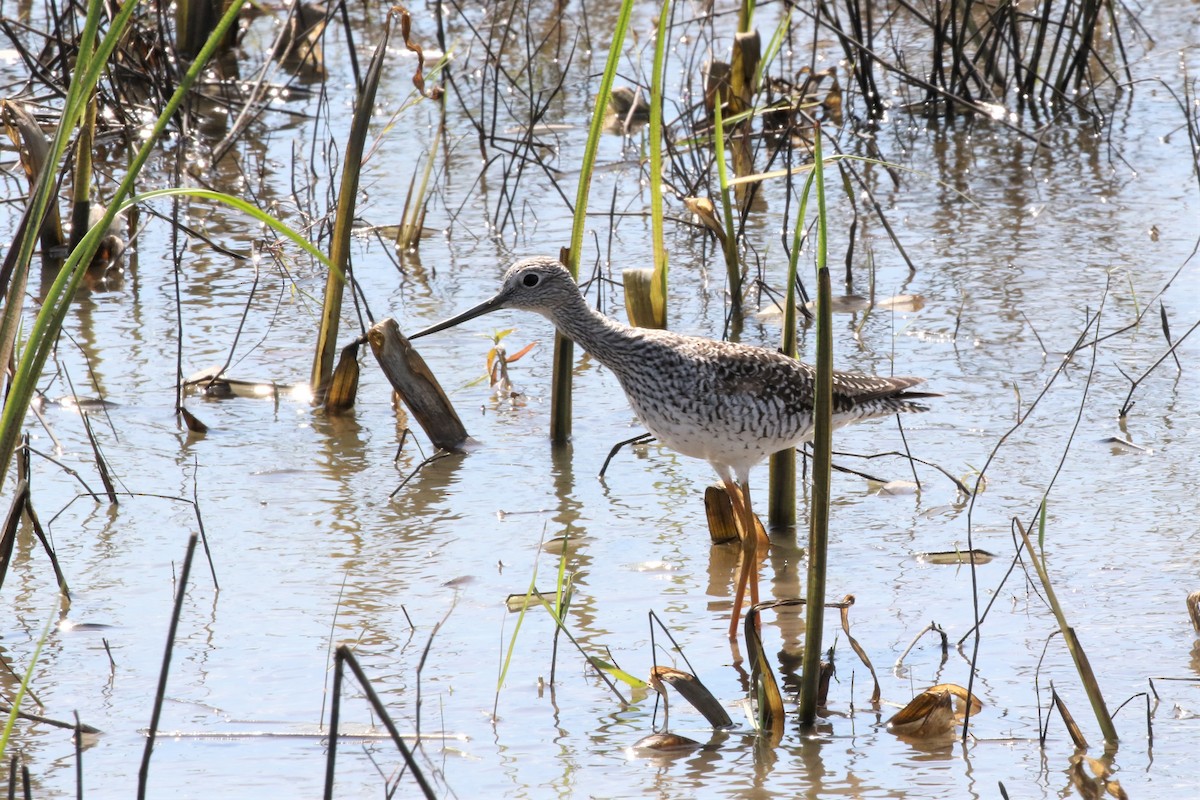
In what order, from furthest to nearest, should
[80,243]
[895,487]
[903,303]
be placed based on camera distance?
[903,303], [895,487], [80,243]

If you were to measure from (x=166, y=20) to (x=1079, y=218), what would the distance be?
234 inches

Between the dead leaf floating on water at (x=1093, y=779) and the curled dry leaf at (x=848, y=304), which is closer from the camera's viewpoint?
the dead leaf floating on water at (x=1093, y=779)

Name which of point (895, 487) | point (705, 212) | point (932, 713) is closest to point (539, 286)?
point (705, 212)

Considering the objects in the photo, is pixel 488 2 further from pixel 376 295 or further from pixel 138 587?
pixel 138 587

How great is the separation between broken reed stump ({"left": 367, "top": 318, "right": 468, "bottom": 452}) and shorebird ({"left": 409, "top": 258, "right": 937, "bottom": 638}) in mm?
831

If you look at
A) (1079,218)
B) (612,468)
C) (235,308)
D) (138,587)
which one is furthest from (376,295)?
(1079,218)

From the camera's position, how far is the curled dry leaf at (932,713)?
408 cm

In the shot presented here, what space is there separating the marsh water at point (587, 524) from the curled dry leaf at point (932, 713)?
39 millimetres

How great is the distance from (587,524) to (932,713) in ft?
6.65

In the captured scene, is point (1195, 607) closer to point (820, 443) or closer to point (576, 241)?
point (820, 443)

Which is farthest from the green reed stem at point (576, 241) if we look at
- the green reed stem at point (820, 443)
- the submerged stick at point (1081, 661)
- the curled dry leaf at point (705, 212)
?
the submerged stick at point (1081, 661)

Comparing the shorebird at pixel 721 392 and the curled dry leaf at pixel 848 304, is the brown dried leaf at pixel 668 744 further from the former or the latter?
the curled dry leaf at pixel 848 304

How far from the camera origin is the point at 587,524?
19.2 ft

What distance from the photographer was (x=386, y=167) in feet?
34.3
